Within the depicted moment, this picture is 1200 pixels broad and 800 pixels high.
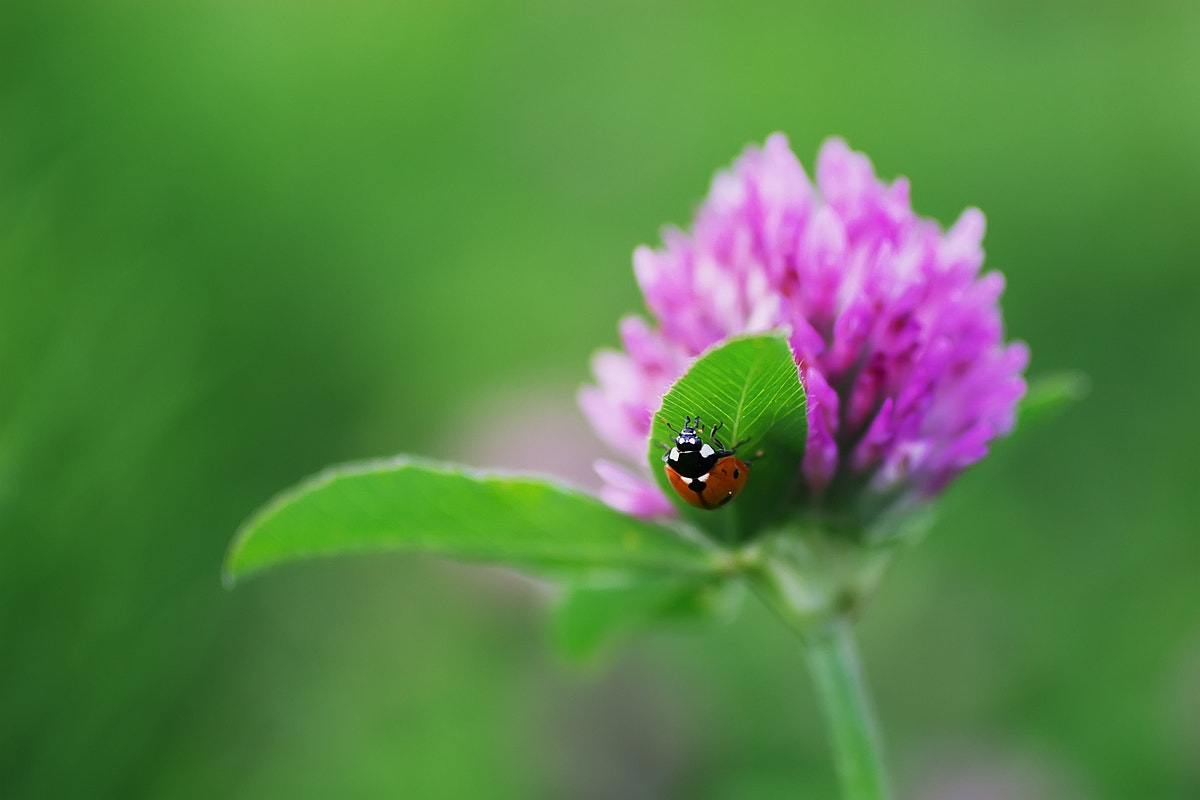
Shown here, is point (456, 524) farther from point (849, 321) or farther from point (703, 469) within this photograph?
point (849, 321)

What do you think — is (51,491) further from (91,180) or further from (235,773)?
(91,180)

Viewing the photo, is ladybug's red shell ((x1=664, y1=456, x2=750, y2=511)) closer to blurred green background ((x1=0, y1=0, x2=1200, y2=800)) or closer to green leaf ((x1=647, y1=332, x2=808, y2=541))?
green leaf ((x1=647, y1=332, x2=808, y2=541))

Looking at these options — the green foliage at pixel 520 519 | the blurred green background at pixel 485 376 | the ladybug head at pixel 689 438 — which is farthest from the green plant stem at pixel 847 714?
the blurred green background at pixel 485 376

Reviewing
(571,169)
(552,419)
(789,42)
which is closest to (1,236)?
(552,419)

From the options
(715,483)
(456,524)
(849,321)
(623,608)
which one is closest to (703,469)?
(715,483)

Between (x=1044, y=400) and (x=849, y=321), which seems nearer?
(x=849, y=321)

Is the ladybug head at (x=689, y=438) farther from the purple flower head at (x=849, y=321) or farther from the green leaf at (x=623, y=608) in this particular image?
the green leaf at (x=623, y=608)
